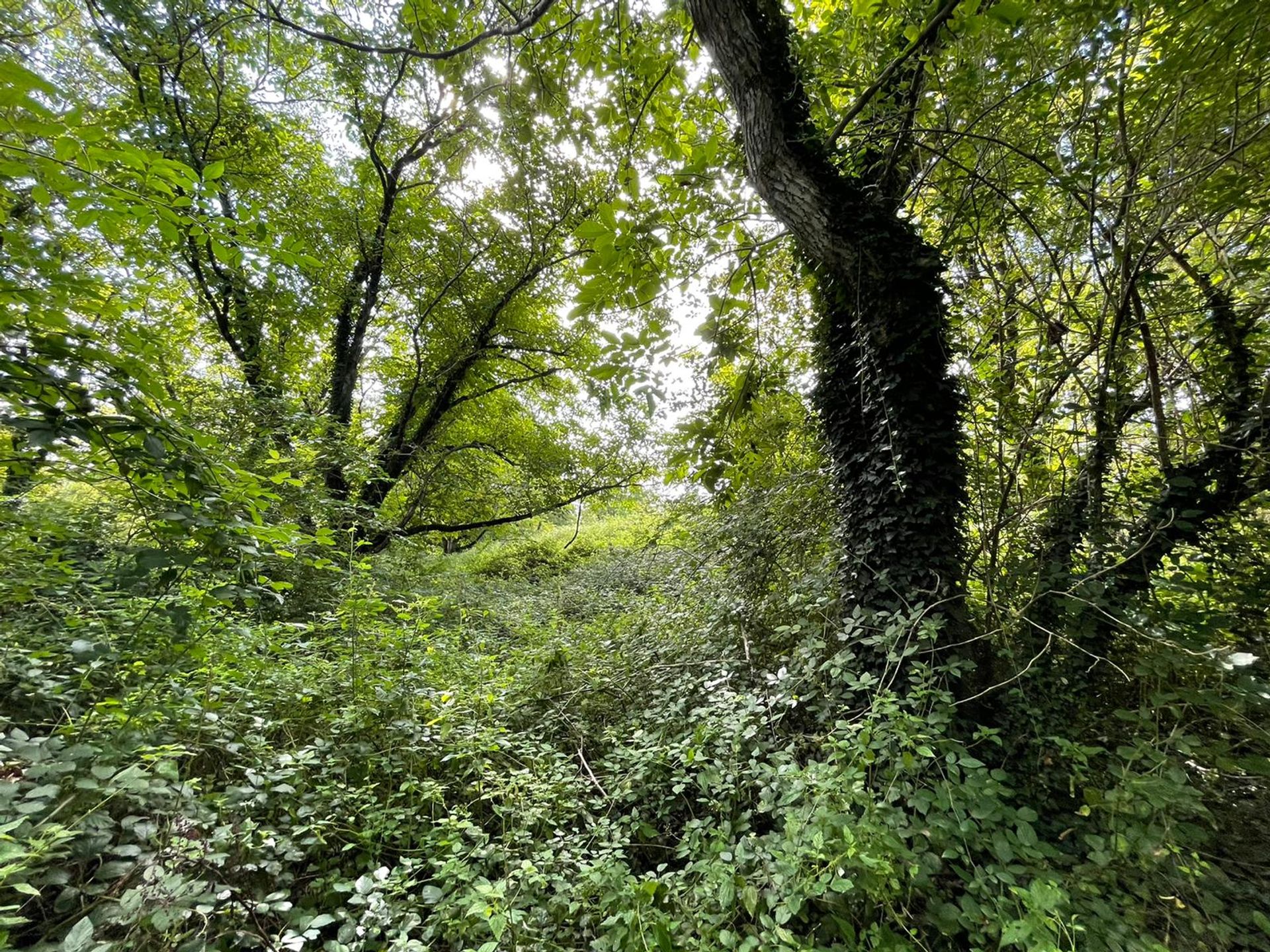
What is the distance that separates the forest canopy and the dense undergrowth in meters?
0.02

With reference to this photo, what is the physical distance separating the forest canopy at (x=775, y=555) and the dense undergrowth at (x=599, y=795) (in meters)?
0.02

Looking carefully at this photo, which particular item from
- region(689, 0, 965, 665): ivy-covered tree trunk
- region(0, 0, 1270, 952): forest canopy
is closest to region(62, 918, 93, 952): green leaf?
region(0, 0, 1270, 952): forest canopy

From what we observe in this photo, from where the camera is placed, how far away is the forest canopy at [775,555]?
1.42 meters

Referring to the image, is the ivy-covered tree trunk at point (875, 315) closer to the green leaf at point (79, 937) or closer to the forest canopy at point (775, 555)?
the forest canopy at point (775, 555)

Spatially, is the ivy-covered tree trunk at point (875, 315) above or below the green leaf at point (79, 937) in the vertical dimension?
above

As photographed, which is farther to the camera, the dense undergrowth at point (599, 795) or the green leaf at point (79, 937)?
the dense undergrowth at point (599, 795)

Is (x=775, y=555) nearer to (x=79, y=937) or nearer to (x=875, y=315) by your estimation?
(x=875, y=315)

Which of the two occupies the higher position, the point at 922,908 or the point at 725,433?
the point at 725,433

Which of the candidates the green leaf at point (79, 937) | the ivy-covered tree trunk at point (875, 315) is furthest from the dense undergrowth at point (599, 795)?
the ivy-covered tree trunk at point (875, 315)

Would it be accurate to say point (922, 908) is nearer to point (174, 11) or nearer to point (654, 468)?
point (654, 468)

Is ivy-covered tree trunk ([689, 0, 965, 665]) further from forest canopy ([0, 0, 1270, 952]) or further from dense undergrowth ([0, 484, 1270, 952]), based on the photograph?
dense undergrowth ([0, 484, 1270, 952])

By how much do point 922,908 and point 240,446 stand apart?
245 inches

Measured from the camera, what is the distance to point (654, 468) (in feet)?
25.5

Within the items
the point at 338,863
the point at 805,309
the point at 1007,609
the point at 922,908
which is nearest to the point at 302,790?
the point at 338,863
